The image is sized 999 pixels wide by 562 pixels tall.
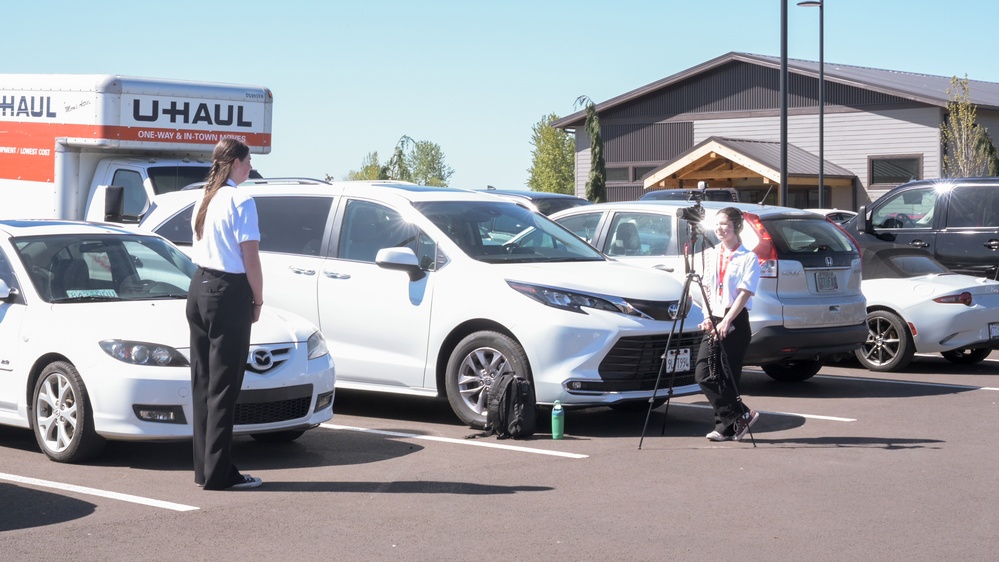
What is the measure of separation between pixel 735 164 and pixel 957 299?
2874cm

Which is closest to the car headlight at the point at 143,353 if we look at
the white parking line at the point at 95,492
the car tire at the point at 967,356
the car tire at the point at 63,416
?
the car tire at the point at 63,416

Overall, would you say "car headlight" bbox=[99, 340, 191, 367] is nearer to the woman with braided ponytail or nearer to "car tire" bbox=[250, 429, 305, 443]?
the woman with braided ponytail

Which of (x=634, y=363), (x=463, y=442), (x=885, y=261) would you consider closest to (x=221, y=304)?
(x=463, y=442)

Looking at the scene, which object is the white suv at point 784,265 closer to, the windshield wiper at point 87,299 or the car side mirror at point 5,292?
the windshield wiper at point 87,299

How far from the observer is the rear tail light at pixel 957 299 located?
13.1 meters

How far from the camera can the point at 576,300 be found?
9289 mm

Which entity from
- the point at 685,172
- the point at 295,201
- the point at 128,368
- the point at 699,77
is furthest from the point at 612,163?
the point at 128,368

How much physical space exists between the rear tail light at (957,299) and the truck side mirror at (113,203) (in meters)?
9.34

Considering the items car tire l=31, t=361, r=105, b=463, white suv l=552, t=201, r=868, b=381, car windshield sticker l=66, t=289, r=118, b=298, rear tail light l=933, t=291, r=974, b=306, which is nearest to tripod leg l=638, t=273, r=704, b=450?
white suv l=552, t=201, r=868, b=381

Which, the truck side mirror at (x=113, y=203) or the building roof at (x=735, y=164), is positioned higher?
the building roof at (x=735, y=164)

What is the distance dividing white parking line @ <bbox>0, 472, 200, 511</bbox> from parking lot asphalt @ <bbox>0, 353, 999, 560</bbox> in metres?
0.02

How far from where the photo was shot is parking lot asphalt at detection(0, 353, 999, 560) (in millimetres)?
6133

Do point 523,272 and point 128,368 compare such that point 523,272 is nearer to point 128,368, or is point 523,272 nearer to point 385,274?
point 385,274

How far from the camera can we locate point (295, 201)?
35.7 ft
